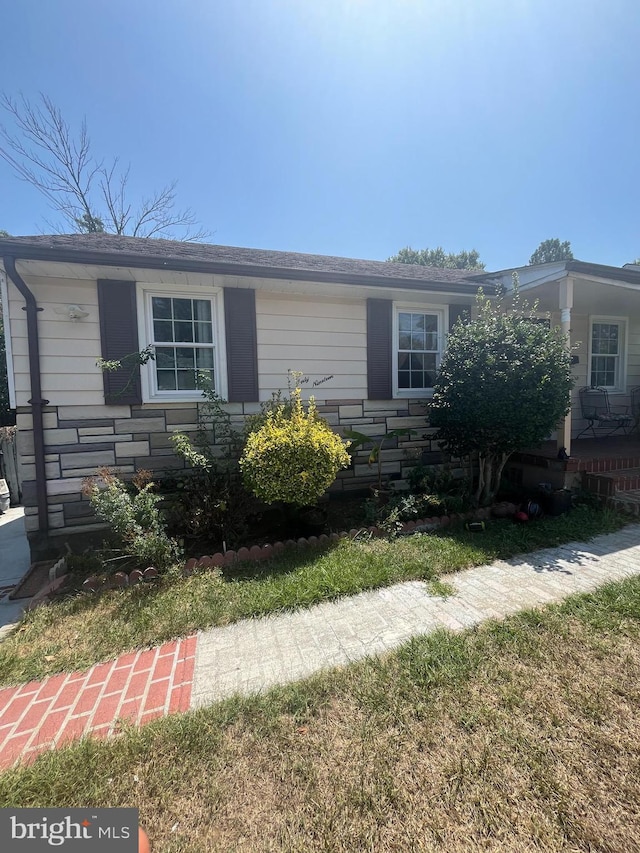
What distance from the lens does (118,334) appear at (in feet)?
14.4

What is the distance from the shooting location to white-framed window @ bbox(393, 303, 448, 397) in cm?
575

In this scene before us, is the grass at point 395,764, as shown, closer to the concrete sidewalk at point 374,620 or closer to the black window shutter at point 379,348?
the concrete sidewalk at point 374,620

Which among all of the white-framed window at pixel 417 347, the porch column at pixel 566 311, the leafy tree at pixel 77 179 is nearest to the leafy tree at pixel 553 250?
the leafy tree at pixel 77 179

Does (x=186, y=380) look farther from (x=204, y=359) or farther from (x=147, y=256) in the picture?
(x=147, y=256)

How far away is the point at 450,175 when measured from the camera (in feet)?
30.3

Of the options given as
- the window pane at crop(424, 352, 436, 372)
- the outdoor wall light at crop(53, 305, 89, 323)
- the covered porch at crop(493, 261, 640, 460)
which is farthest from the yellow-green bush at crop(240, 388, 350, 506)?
the covered porch at crop(493, 261, 640, 460)

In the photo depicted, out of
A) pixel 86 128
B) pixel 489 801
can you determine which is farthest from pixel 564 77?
pixel 86 128

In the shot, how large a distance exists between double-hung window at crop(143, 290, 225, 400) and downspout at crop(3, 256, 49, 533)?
3.74 feet

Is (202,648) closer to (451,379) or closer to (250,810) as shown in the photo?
(250,810)

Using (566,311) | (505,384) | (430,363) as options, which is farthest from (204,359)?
(566,311)

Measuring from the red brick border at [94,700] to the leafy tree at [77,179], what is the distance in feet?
42.5

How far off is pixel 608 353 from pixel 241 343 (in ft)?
26.5

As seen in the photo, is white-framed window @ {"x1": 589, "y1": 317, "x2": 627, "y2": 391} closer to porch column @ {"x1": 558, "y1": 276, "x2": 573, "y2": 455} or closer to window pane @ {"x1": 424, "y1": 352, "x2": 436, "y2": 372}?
porch column @ {"x1": 558, "y1": 276, "x2": 573, "y2": 455}

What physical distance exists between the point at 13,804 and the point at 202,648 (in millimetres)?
1095
